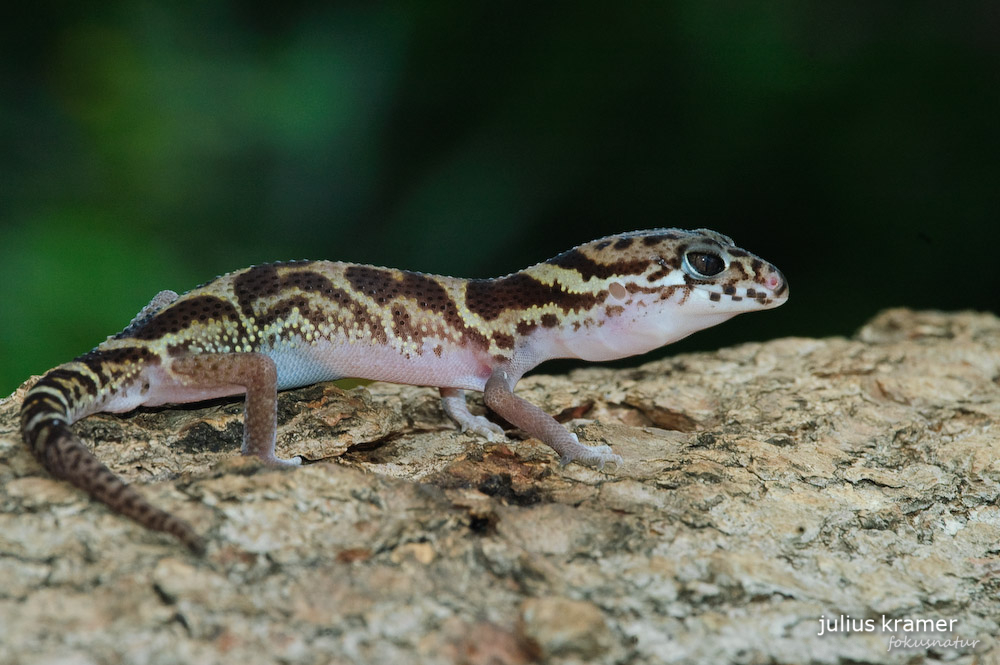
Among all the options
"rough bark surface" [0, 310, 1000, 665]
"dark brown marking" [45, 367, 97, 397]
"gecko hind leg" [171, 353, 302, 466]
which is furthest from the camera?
"gecko hind leg" [171, 353, 302, 466]

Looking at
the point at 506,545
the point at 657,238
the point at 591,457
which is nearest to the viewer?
the point at 506,545

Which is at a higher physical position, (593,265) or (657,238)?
(657,238)

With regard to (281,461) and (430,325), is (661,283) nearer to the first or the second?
(430,325)

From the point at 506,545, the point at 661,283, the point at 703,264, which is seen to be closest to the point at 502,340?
the point at 661,283

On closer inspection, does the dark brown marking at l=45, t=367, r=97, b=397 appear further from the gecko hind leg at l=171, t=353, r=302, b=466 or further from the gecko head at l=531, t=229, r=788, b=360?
the gecko head at l=531, t=229, r=788, b=360

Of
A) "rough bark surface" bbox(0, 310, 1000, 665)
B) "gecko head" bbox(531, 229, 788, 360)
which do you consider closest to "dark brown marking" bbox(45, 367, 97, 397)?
"rough bark surface" bbox(0, 310, 1000, 665)

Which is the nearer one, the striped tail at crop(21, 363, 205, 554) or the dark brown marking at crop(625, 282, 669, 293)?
the striped tail at crop(21, 363, 205, 554)

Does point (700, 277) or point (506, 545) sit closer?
point (506, 545)
